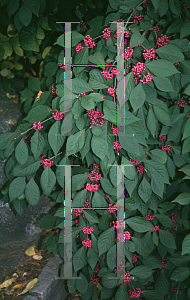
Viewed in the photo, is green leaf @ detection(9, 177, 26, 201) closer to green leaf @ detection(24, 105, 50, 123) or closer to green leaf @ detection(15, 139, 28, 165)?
green leaf @ detection(15, 139, 28, 165)

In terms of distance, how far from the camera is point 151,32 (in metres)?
1.08

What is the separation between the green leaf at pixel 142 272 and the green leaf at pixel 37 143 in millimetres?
694

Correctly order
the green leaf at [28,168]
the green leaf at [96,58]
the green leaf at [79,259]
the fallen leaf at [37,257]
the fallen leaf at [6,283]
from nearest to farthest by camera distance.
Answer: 1. the green leaf at [96,58]
2. the green leaf at [28,168]
3. the green leaf at [79,259]
4. the fallen leaf at [6,283]
5. the fallen leaf at [37,257]

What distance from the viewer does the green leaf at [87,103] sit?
86 cm

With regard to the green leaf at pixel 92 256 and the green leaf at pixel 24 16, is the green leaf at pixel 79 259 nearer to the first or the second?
the green leaf at pixel 92 256

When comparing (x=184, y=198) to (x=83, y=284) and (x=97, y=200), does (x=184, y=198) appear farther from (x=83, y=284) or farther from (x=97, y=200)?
(x=83, y=284)

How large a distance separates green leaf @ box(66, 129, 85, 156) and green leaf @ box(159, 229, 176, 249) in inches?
27.3

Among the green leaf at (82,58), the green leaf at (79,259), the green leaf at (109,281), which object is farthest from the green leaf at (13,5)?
the green leaf at (109,281)

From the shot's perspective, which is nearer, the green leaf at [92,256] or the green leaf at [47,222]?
the green leaf at [92,256]

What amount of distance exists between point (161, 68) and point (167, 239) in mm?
820

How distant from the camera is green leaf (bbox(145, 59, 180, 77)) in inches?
35.6

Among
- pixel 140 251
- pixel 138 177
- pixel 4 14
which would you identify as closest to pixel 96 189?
pixel 138 177

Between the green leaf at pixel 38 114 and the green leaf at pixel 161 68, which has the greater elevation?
the green leaf at pixel 161 68

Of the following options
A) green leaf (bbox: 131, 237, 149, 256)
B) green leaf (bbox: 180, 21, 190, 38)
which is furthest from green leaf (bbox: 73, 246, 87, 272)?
green leaf (bbox: 180, 21, 190, 38)
